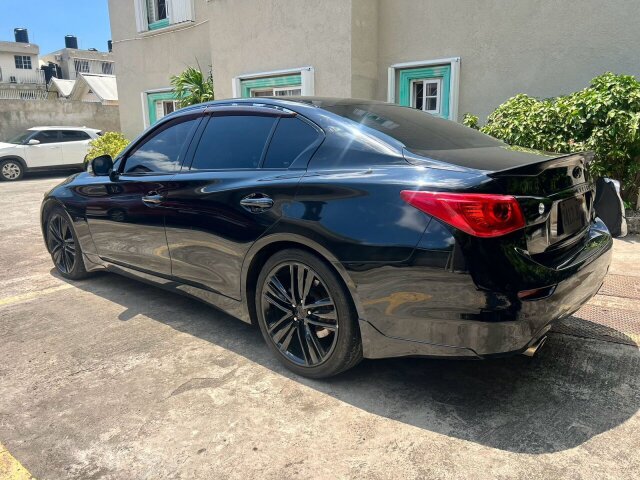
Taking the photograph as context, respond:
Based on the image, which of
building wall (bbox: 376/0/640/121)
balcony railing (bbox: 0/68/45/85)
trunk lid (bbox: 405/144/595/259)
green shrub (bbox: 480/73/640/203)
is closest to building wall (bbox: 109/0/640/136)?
building wall (bbox: 376/0/640/121)

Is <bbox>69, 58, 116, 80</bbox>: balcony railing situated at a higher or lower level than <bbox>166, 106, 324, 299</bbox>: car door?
higher

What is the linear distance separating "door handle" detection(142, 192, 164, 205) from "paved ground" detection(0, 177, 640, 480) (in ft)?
3.00

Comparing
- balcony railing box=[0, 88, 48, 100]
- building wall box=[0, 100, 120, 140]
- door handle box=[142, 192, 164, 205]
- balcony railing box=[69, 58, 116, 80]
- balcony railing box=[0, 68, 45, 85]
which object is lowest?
door handle box=[142, 192, 164, 205]

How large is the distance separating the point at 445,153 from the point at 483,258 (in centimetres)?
69

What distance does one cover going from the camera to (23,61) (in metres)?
50.9

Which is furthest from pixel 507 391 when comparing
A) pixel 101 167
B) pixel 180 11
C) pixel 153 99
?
pixel 153 99

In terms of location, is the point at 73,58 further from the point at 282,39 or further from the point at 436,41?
the point at 436,41

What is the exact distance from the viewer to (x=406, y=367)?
120 inches

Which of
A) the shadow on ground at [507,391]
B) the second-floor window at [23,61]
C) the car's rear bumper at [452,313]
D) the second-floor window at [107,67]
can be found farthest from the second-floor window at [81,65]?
the car's rear bumper at [452,313]

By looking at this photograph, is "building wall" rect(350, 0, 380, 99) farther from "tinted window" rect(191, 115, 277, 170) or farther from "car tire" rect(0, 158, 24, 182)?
"car tire" rect(0, 158, 24, 182)

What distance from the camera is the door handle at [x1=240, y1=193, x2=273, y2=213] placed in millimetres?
2908

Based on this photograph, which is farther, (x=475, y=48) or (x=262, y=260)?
(x=475, y=48)

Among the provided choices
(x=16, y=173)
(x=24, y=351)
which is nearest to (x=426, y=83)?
(x=24, y=351)

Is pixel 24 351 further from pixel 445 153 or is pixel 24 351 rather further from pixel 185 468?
pixel 445 153
